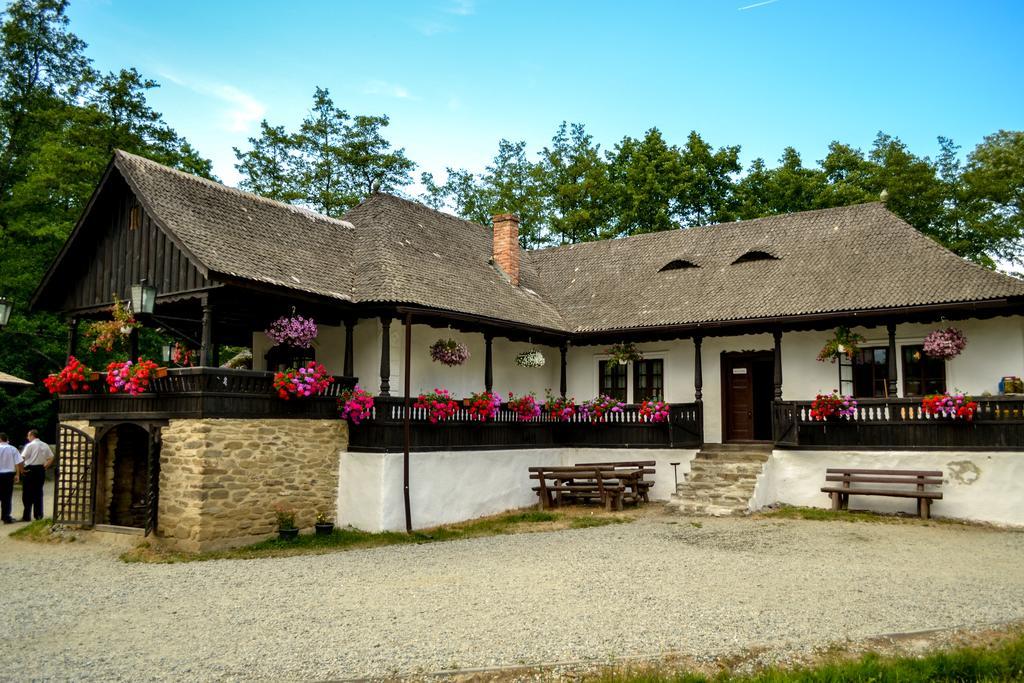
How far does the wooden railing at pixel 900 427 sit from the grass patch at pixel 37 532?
43.9ft

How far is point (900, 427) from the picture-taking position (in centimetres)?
1532

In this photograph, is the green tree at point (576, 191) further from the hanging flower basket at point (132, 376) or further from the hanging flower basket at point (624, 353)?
the hanging flower basket at point (132, 376)

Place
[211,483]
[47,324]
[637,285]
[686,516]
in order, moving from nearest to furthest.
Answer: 1. [211,483]
2. [686,516]
3. [637,285]
4. [47,324]

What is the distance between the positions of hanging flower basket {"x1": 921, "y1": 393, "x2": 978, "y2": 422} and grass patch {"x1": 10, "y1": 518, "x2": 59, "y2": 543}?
15.2 m

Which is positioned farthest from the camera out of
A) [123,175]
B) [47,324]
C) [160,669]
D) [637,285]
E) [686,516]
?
[47,324]

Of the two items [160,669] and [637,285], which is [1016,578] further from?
[637,285]

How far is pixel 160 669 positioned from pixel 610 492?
34.5 ft

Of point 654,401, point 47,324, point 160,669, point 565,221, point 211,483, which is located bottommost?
point 160,669

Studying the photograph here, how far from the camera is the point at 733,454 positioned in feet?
56.0

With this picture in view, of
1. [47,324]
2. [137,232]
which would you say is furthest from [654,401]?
[47,324]

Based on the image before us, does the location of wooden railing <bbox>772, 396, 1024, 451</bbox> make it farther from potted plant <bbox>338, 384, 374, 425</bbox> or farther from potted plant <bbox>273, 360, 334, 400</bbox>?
potted plant <bbox>273, 360, 334, 400</bbox>

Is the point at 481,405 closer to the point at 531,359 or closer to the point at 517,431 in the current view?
the point at 517,431

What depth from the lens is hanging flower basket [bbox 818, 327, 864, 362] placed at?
16.3 meters

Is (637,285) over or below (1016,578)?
over
